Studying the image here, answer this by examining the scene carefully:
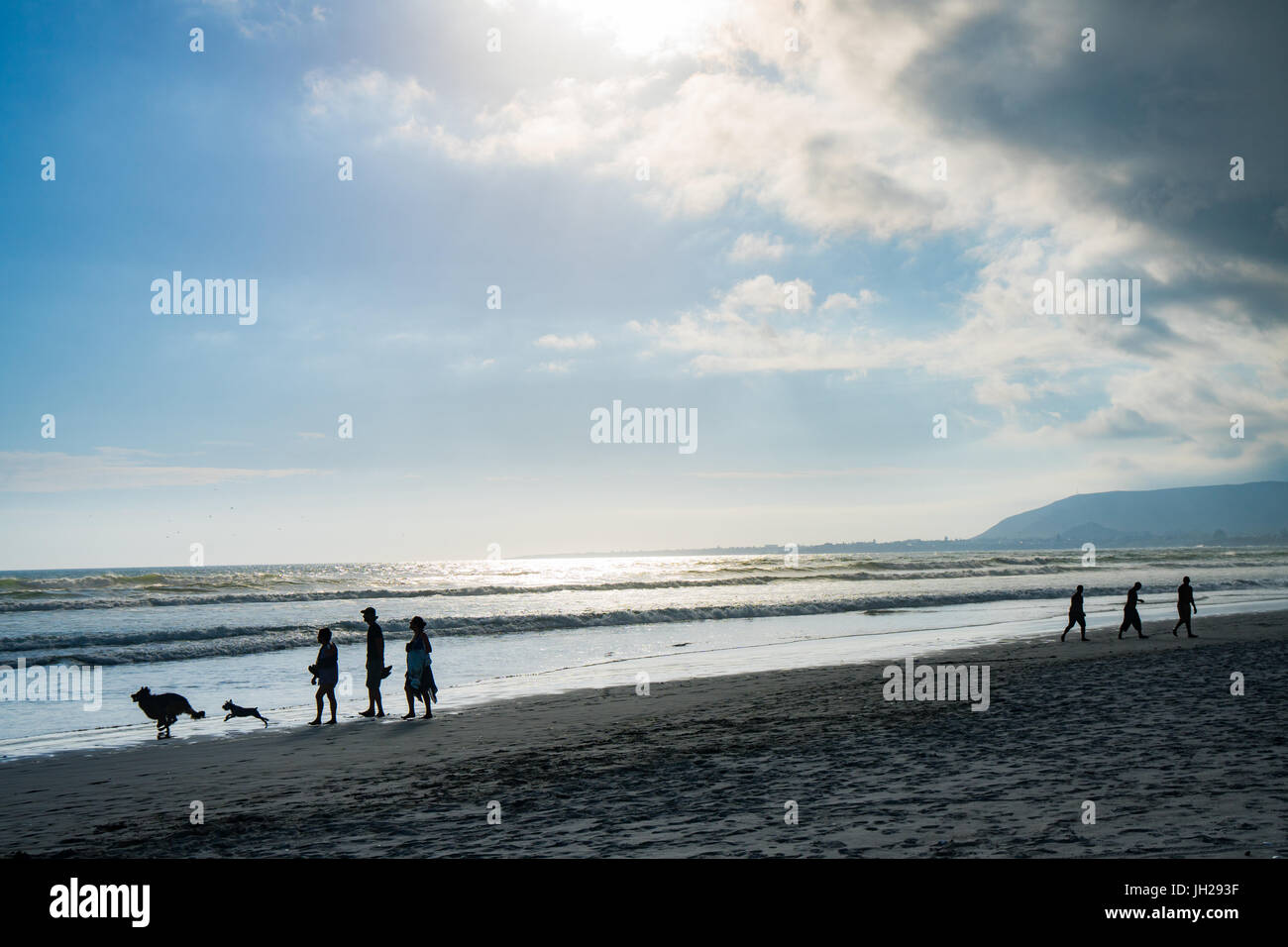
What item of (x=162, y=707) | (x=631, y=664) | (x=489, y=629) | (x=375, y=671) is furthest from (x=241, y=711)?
(x=489, y=629)

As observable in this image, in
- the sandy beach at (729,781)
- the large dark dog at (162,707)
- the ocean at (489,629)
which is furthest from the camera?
the ocean at (489,629)

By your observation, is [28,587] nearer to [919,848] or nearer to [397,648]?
[397,648]

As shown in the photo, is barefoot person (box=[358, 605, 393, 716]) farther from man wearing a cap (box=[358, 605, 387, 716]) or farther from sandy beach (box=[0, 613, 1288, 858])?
sandy beach (box=[0, 613, 1288, 858])

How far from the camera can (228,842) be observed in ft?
25.8

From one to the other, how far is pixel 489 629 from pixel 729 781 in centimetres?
2958

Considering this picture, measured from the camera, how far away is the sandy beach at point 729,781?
669cm

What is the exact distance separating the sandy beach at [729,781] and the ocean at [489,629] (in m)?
4.07

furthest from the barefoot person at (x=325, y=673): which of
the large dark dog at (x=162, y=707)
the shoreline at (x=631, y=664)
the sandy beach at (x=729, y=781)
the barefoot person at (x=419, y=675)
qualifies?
the large dark dog at (x=162, y=707)

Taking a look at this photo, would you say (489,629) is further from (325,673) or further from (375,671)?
(325,673)

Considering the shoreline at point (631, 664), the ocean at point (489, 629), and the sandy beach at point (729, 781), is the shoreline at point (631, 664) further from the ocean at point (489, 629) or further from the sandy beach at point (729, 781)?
the sandy beach at point (729, 781)

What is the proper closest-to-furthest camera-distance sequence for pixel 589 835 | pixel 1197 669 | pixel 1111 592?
pixel 589 835 → pixel 1197 669 → pixel 1111 592

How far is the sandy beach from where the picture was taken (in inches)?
263
